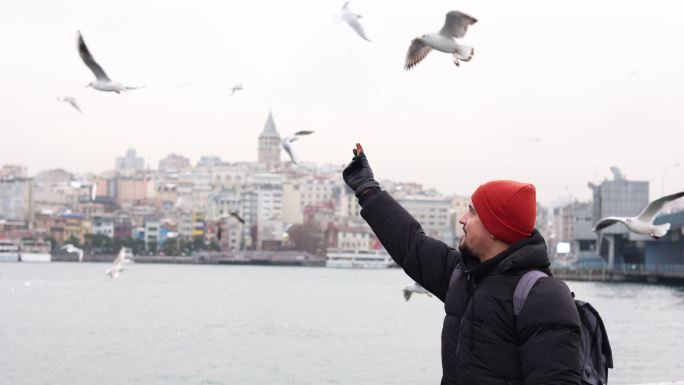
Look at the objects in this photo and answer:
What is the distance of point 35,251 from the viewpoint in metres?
112

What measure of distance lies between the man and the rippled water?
13.6 meters

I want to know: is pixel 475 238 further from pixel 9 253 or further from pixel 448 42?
pixel 9 253

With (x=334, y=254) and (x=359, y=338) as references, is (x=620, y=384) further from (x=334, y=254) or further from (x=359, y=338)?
(x=334, y=254)

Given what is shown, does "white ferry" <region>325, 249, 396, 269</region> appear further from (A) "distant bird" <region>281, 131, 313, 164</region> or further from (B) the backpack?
(B) the backpack

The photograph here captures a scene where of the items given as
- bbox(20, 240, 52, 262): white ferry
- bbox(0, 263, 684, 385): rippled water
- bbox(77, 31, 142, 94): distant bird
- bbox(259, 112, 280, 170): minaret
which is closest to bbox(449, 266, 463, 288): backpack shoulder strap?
bbox(77, 31, 142, 94): distant bird

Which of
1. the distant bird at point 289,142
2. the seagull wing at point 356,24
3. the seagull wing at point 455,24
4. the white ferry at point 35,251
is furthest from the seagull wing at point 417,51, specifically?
the white ferry at point 35,251

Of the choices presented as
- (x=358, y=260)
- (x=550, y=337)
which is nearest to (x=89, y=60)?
(x=550, y=337)

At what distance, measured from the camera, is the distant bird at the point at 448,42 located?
253 inches

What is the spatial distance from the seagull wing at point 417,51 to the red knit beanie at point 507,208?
14.3ft

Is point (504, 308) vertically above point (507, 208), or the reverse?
point (507, 208)

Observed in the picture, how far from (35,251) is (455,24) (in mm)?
109597

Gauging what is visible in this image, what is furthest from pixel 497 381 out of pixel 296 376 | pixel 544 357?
pixel 296 376

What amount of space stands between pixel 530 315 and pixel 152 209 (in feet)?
457

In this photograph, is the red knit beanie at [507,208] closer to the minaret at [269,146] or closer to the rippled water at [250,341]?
the rippled water at [250,341]
